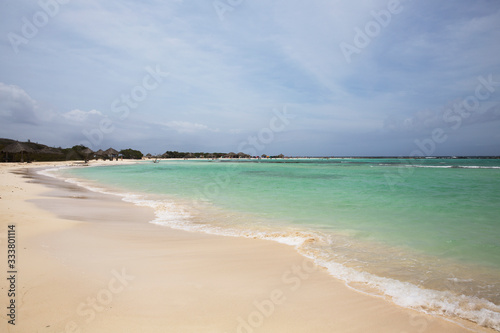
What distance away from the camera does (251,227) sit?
6.77 metres

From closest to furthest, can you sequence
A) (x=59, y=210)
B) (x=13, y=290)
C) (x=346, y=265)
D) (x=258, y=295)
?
(x=13, y=290), (x=258, y=295), (x=346, y=265), (x=59, y=210)

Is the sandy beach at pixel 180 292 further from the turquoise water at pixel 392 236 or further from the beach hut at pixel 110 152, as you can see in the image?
the beach hut at pixel 110 152

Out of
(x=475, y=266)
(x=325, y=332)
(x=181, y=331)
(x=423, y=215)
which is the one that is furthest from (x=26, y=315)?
(x=423, y=215)

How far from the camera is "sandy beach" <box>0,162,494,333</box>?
98.0 inches

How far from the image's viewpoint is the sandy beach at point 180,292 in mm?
2490

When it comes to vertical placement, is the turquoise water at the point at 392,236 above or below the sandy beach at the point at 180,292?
below

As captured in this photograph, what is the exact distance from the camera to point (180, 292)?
307cm

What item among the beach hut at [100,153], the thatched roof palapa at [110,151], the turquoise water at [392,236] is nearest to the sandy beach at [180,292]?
the turquoise water at [392,236]

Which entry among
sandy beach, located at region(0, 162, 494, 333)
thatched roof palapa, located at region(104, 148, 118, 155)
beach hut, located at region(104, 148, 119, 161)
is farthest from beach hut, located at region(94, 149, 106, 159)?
sandy beach, located at region(0, 162, 494, 333)

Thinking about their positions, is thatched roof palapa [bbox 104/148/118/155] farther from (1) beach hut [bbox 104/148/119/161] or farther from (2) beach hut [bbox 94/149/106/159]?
(2) beach hut [bbox 94/149/106/159]

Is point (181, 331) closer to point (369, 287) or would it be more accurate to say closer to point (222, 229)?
point (369, 287)

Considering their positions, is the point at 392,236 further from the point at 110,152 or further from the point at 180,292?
the point at 110,152

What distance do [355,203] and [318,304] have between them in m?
8.44

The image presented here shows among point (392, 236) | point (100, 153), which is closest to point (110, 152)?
point (100, 153)
